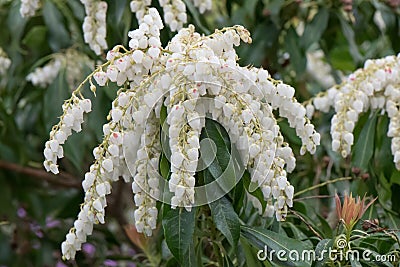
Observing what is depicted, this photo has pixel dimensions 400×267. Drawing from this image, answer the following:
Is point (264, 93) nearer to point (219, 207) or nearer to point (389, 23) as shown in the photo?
point (219, 207)

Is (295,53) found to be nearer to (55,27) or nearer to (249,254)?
(55,27)

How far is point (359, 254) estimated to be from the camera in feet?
3.97

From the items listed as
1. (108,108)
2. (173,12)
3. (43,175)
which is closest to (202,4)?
(173,12)

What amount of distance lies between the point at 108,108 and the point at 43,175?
457mm

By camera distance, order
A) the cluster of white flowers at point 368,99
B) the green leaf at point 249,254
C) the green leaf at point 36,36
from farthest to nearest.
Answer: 1. the green leaf at point 36,36
2. the cluster of white flowers at point 368,99
3. the green leaf at point 249,254

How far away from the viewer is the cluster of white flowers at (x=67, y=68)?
183 centimetres

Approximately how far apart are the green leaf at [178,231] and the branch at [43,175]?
99 centimetres

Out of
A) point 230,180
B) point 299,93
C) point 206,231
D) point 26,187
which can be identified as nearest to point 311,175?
point 299,93

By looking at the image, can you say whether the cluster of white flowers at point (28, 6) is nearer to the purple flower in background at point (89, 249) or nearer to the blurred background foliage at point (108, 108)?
the blurred background foliage at point (108, 108)

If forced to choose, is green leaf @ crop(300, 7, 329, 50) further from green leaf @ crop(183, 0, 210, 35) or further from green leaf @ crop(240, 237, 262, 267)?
green leaf @ crop(240, 237, 262, 267)

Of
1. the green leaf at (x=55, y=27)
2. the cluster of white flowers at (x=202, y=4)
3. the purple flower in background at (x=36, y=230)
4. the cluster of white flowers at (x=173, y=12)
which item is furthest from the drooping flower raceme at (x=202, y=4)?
the purple flower in background at (x=36, y=230)

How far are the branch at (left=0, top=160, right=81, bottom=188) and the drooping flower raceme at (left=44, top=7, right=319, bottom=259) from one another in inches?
36.2

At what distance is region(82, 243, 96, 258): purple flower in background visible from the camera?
2.15 m

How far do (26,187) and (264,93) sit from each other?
3.82 ft
